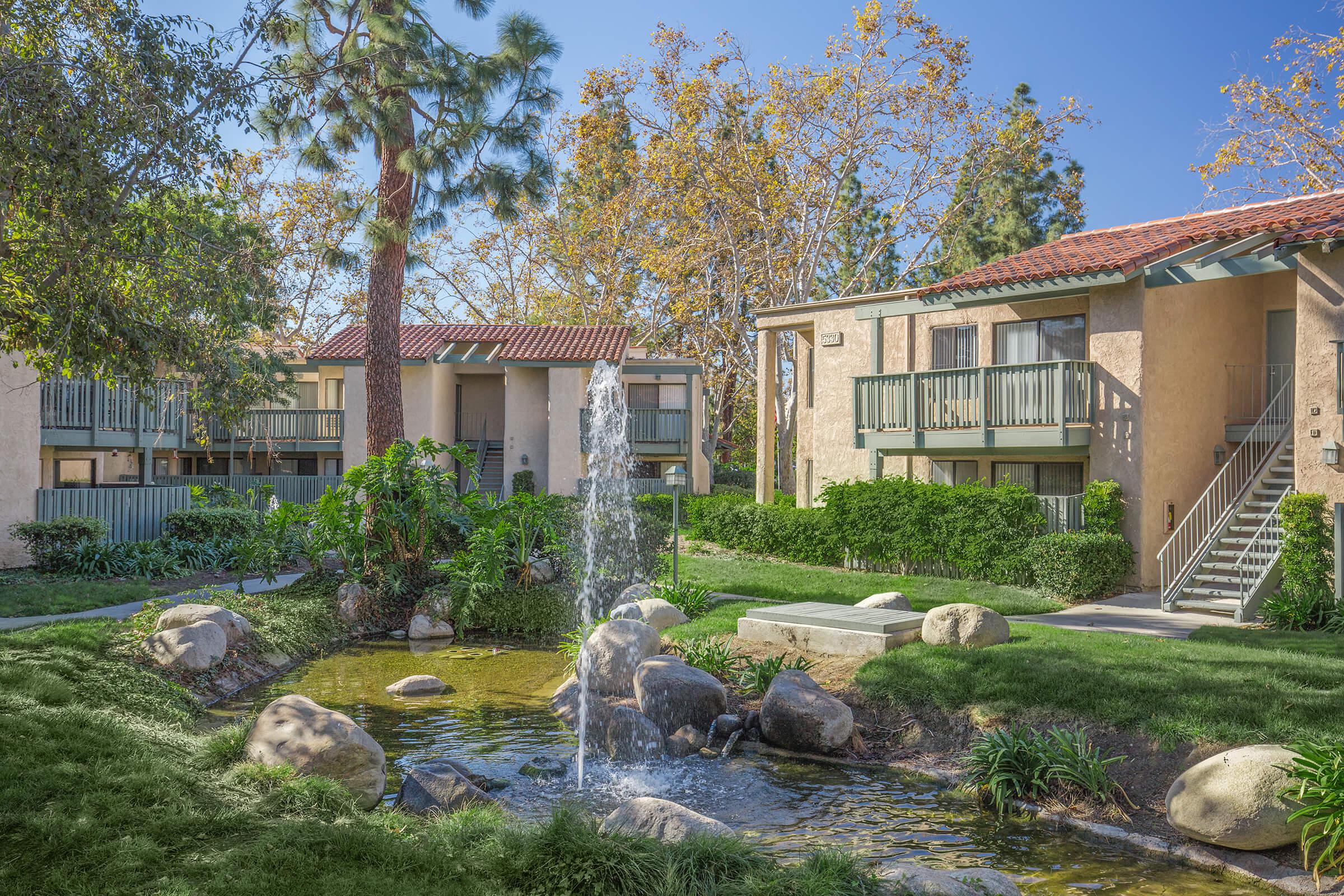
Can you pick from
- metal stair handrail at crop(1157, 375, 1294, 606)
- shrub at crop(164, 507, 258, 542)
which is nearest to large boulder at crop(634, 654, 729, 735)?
metal stair handrail at crop(1157, 375, 1294, 606)

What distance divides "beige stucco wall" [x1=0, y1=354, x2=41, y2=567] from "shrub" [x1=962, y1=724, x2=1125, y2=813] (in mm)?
17911

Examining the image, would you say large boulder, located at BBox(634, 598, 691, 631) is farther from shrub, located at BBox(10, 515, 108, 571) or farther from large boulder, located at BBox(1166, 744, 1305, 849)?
shrub, located at BBox(10, 515, 108, 571)

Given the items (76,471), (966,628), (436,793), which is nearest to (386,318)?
(966,628)

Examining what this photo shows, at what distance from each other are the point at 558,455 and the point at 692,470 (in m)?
4.76

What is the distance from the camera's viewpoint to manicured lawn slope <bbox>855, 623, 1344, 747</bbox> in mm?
8602

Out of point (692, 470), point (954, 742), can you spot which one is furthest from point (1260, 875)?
point (692, 470)

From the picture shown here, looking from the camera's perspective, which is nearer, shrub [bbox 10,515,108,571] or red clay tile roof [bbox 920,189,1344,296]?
red clay tile roof [bbox 920,189,1344,296]

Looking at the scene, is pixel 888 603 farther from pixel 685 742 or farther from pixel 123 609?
pixel 123 609

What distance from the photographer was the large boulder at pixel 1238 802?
7.09 metres

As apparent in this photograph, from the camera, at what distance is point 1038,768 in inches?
332

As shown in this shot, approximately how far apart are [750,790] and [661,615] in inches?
249

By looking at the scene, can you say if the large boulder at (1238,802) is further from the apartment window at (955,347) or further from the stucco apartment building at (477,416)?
the stucco apartment building at (477,416)

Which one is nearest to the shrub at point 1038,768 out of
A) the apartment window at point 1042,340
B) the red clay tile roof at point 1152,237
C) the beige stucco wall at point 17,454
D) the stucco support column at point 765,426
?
the red clay tile roof at point 1152,237

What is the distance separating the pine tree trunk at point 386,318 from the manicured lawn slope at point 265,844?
36.0 ft
